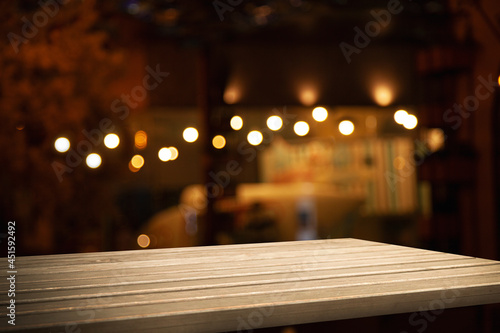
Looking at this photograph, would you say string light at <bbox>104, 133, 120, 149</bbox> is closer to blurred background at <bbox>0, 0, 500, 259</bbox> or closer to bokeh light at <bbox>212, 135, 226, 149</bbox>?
blurred background at <bbox>0, 0, 500, 259</bbox>

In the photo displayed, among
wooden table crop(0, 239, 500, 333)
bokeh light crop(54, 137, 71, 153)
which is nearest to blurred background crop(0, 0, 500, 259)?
bokeh light crop(54, 137, 71, 153)

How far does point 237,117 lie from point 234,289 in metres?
6.79

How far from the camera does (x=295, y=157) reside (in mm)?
9828

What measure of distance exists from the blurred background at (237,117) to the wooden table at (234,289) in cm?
319

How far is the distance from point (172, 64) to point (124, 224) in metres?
2.10

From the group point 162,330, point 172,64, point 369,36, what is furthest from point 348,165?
point 162,330

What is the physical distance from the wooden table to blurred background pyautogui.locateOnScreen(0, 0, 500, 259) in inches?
126

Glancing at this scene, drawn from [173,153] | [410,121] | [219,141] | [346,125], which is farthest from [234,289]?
[173,153]

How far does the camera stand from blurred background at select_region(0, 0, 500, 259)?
4383 mm

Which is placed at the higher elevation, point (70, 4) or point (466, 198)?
point (70, 4)

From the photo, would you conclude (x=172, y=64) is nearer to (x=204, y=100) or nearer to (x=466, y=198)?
(x=204, y=100)

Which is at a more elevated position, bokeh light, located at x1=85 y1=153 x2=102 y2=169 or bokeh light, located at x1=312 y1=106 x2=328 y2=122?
bokeh light, located at x1=312 y1=106 x2=328 y2=122

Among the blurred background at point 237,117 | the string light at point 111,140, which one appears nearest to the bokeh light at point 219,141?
the blurred background at point 237,117

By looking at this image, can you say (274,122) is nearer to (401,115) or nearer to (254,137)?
(254,137)
